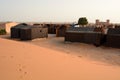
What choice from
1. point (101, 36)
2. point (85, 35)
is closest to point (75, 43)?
point (85, 35)

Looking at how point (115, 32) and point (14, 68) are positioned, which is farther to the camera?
point (115, 32)

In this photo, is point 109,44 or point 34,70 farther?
point 109,44

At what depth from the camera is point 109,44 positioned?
25.7 meters

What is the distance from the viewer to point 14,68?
534 cm

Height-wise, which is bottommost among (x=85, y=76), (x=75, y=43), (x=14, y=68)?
(x=75, y=43)

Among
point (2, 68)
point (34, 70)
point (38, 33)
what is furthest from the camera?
point (38, 33)

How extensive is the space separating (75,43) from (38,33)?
9.24 m

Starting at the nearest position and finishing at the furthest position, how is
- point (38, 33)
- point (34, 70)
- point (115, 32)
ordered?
point (34, 70) < point (115, 32) < point (38, 33)

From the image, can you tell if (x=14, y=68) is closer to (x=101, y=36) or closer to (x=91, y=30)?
(x=101, y=36)

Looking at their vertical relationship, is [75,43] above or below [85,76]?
below

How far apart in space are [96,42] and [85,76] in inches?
861

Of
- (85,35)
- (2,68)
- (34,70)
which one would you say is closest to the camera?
(2,68)

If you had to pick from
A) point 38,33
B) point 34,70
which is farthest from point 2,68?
point 38,33

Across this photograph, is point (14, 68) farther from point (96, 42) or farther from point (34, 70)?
point (96, 42)
